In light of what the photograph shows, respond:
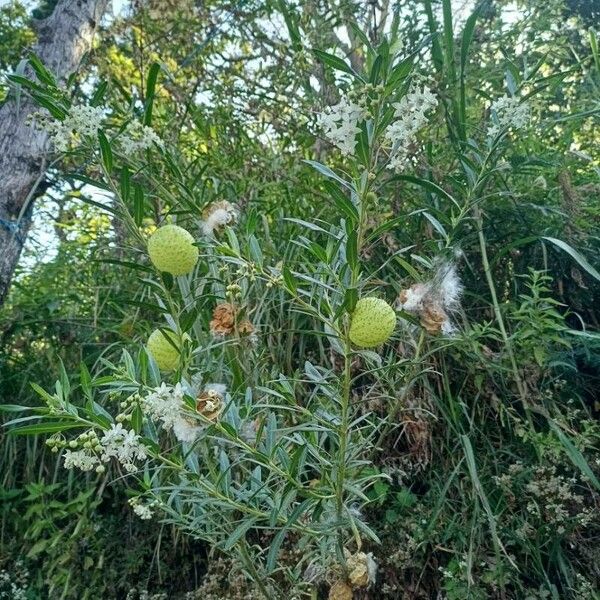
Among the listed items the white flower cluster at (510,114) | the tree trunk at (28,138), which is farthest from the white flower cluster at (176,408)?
the tree trunk at (28,138)

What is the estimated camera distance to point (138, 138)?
1277 mm

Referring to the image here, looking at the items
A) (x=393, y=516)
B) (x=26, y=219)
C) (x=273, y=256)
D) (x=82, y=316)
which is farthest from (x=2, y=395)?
(x=393, y=516)

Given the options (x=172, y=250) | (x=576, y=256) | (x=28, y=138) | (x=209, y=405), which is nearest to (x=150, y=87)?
(x=172, y=250)

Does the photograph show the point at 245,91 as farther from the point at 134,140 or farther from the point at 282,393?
the point at 282,393

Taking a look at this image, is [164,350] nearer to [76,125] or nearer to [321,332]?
[321,332]

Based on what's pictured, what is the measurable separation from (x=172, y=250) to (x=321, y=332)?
0.84 feet

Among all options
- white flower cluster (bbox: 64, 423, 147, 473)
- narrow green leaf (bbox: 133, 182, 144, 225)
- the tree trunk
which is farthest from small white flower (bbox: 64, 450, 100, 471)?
the tree trunk

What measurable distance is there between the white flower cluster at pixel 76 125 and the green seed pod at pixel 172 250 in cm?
21

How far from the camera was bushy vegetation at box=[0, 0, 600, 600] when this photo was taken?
111cm

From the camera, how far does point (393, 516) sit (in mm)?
1642

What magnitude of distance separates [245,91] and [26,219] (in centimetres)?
106

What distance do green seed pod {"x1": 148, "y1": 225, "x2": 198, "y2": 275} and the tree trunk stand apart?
159cm

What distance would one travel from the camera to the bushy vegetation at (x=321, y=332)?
1111 mm

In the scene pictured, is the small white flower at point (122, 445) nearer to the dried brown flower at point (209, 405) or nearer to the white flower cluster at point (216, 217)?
the dried brown flower at point (209, 405)
